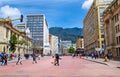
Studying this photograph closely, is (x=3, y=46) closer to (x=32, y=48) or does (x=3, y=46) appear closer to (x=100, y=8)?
(x=100, y=8)

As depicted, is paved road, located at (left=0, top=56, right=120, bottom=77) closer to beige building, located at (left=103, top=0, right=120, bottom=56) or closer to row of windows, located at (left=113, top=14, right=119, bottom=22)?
beige building, located at (left=103, top=0, right=120, bottom=56)

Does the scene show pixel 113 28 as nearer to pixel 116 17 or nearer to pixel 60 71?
pixel 116 17

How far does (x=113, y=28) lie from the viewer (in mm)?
69938

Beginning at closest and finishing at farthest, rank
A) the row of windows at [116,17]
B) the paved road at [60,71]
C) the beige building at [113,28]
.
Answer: the paved road at [60,71] → the beige building at [113,28] → the row of windows at [116,17]

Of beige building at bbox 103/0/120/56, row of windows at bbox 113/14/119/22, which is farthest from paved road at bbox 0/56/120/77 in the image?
row of windows at bbox 113/14/119/22

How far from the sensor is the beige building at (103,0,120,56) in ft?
209

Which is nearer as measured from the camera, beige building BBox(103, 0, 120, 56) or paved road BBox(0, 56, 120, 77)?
paved road BBox(0, 56, 120, 77)

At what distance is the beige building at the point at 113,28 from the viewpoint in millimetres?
63656

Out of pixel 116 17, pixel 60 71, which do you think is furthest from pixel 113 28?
pixel 60 71

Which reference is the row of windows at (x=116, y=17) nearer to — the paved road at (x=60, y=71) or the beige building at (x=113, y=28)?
the beige building at (x=113, y=28)

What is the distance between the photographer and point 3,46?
78812mm

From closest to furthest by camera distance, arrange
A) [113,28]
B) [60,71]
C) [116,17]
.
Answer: [60,71], [116,17], [113,28]

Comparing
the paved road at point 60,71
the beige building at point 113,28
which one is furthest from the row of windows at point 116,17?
the paved road at point 60,71

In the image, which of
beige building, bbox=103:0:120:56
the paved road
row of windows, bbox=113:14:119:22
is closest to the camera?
the paved road
